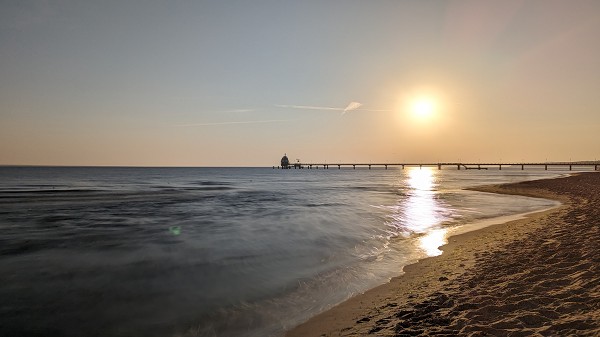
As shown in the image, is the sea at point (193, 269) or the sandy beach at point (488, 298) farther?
the sea at point (193, 269)

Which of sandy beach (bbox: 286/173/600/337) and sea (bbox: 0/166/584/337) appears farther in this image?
sea (bbox: 0/166/584/337)

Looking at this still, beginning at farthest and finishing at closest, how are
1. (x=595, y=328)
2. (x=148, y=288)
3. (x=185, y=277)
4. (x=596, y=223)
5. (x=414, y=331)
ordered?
1. (x=596, y=223)
2. (x=185, y=277)
3. (x=148, y=288)
4. (x=414, y=331)
5. (x=595, y=328)

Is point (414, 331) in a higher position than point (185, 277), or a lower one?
higher

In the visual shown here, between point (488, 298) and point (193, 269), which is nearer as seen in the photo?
point (488, 298)

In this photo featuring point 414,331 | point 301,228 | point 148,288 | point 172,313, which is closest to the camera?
point 414,331

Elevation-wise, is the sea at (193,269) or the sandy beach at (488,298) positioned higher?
the sandy beach at (488,298)

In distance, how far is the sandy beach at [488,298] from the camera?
4.96 meters

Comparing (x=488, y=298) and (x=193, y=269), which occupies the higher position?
(x=488, y=298)

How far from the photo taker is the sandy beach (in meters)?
4.96

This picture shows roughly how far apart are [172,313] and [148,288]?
6.87 feet

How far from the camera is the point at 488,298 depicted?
616 cm

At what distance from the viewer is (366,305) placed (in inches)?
269

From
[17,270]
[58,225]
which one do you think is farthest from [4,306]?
[58,225]

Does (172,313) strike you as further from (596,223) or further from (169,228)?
(596,223)
